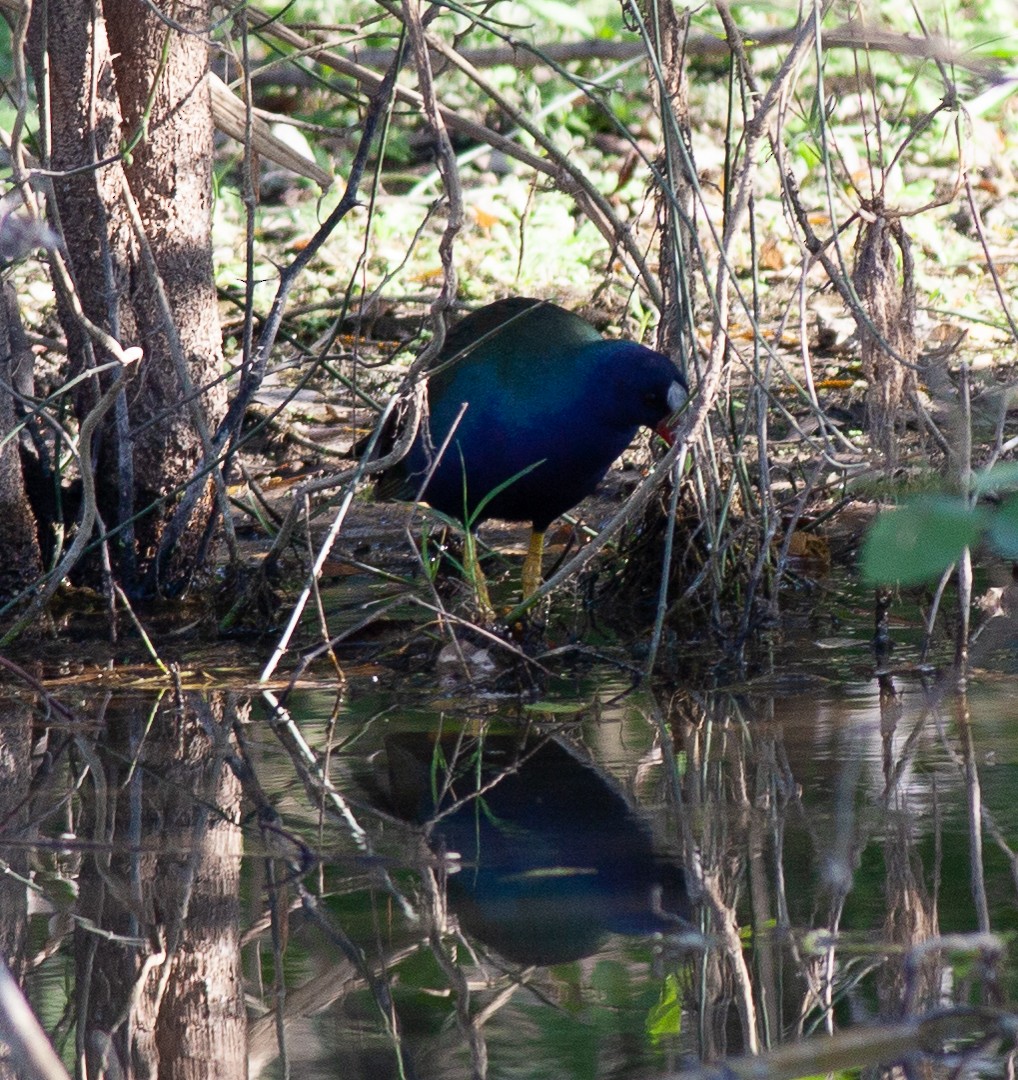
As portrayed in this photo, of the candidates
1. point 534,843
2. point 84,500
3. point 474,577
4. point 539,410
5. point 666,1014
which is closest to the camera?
point 666,1014

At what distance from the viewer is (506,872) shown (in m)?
2.56

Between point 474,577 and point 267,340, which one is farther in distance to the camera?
point 267,340

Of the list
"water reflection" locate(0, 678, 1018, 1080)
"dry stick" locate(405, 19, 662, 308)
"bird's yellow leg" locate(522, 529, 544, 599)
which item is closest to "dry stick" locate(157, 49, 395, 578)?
"dry stick" locate(405, 19, 662, 308)

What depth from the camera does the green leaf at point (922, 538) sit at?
44.2 inches

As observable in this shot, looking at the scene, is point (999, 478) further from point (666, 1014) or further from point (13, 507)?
point (13, 507)

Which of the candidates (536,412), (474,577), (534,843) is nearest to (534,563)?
(536,412)

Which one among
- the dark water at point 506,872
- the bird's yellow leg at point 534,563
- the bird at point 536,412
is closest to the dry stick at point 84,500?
the dark water at point 506,872

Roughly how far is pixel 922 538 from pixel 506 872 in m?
1.54

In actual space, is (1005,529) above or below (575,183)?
below

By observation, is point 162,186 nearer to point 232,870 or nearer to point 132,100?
point 132,100

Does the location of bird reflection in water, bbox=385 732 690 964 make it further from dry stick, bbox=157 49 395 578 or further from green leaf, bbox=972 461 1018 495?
green leaf, bbox=972 461 1018 495

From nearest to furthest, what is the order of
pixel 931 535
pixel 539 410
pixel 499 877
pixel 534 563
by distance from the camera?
1. pixel 931 535
2. pixel 499 877
3. pixel 539 410
4. pixel 534 563

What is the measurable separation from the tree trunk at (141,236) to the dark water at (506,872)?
0.79 metres

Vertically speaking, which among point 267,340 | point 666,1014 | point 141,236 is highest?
point 141,236
